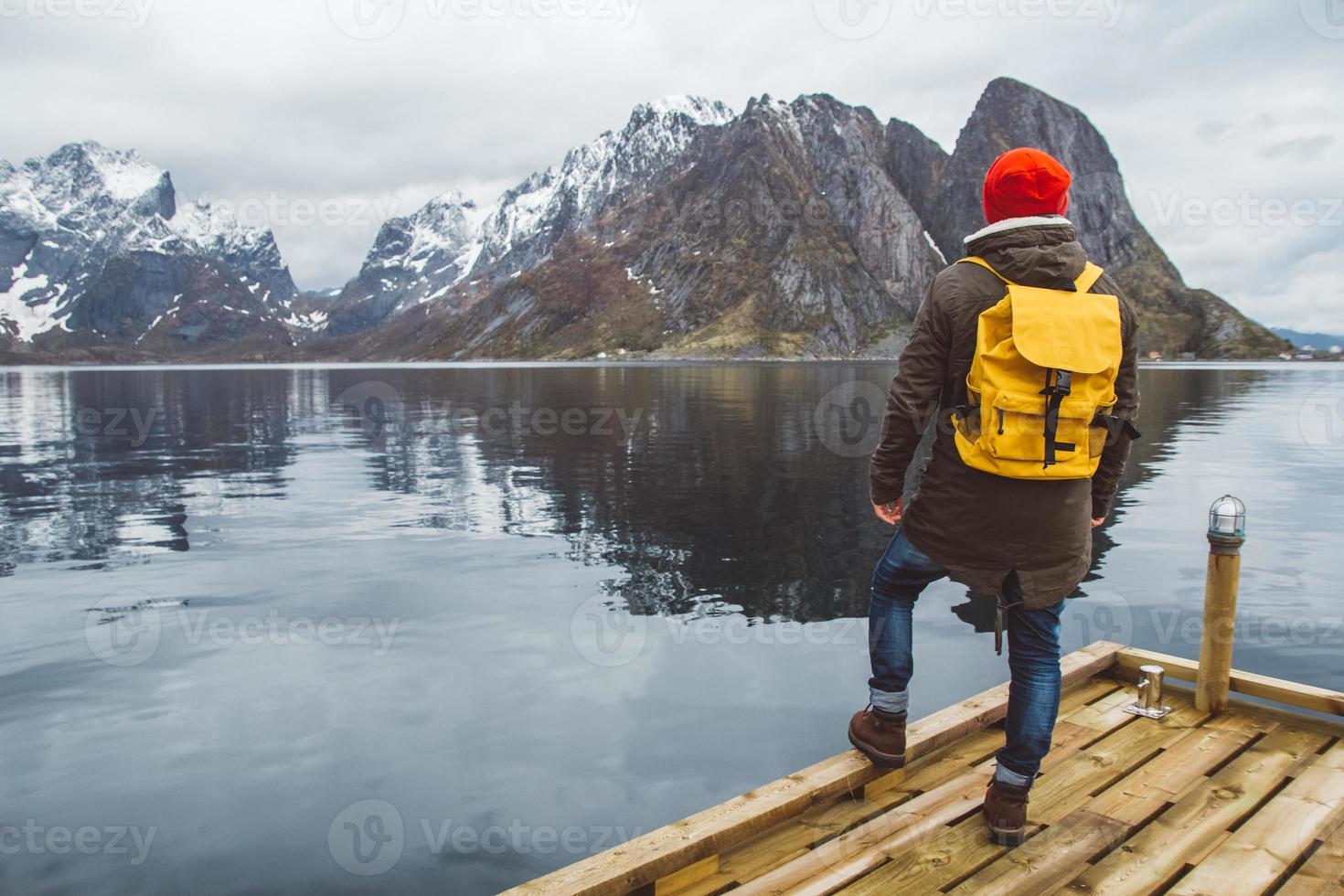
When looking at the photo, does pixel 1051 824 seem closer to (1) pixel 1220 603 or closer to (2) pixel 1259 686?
(1) pixel 1220 603

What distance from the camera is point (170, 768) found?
8.61m

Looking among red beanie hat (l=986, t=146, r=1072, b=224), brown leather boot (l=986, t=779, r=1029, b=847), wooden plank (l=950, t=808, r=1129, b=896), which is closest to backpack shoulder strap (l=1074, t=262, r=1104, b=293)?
red beanie hat (l=986, t=146, r=1072, b=224)

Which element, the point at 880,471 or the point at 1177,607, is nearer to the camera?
the point at 880,471

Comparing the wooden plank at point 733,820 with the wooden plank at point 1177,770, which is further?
the wooden plank at point 1177,770

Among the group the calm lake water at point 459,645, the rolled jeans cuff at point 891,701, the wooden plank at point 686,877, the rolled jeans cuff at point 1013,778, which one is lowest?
the calm lake water at point 459,645

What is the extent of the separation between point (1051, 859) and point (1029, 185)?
4.25 meters

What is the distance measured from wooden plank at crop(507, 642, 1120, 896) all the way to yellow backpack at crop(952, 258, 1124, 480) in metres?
2.64

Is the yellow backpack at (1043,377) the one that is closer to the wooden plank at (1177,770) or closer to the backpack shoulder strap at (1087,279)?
the backpack shoulder strap at (1087,279)

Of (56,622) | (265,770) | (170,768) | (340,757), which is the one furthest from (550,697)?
(56,622)

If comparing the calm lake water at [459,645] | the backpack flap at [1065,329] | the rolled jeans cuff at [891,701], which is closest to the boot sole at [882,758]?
the rolled jeans cuff at [891,701]

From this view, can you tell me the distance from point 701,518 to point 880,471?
15.0 metres

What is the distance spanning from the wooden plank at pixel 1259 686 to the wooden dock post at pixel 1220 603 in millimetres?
172

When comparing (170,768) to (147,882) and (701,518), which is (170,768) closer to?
(147,882)

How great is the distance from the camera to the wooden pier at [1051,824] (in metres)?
5.17
